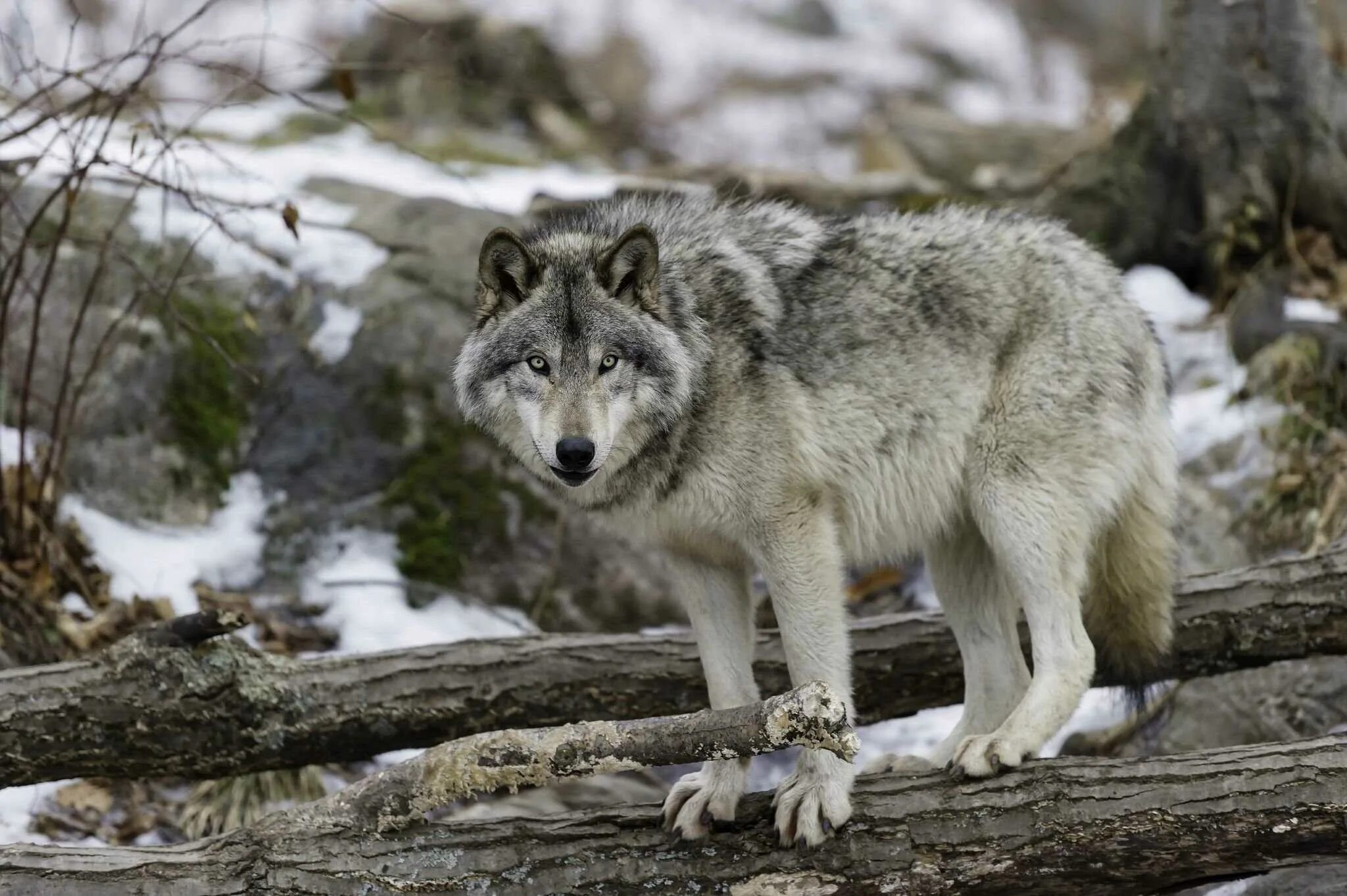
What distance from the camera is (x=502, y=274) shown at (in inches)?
168

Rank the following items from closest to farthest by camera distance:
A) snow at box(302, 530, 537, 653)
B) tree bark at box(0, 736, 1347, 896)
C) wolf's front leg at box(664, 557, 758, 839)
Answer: tree bark at box(0, 736, 1347, 896)
wolf's front leg at box(664, 557, 758, 839)
snow at box(302, 530, 537, 653)

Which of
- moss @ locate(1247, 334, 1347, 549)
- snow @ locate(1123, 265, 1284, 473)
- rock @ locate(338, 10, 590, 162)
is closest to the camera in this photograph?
moss @ locate(1247, 334, 1347, 549)

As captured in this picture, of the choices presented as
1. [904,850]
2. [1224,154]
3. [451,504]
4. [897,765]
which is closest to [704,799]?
[904,850]

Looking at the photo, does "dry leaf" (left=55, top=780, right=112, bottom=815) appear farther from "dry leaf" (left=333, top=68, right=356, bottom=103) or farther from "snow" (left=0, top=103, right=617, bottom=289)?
"dry leaf" (left=333, top=68, right=356, bottom=103)

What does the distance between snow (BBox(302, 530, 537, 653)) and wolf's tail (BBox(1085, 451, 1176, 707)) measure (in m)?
3.09

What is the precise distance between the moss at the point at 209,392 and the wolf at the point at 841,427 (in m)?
3.44

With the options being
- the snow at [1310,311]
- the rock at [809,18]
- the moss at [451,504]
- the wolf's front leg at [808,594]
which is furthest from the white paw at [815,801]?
the rock at [809,18]

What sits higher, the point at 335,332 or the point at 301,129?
the point at 301,129

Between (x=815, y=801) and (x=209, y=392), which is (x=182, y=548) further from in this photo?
(x=815, y=801)

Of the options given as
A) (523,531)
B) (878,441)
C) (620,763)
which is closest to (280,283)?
(523,531)

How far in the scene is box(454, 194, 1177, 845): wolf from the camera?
4129 mm

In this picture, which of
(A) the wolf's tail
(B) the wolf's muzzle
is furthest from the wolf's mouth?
(A) the wolf's tail

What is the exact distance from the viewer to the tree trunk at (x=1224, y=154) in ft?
27.5

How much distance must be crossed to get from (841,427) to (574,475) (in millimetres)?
1046
